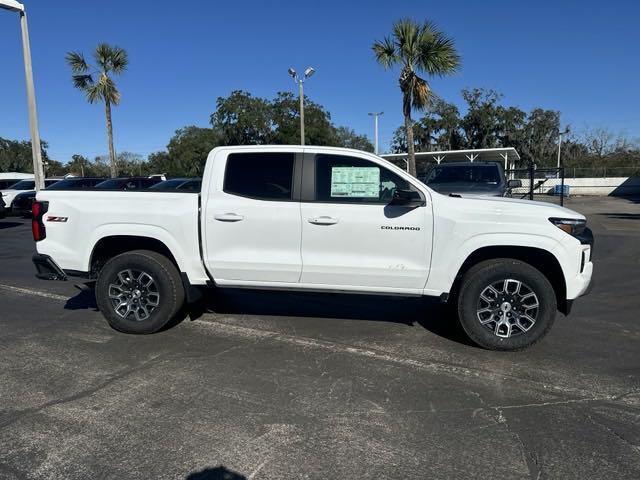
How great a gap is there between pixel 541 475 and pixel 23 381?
3.94 meters

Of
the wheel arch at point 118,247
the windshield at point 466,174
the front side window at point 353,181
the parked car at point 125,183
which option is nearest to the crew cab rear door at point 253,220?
the front side window at point 353,181

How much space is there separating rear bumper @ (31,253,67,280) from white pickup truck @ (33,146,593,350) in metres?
0.01

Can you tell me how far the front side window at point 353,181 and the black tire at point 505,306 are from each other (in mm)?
1110

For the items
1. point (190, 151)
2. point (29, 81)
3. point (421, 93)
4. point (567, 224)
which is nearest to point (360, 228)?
point (567, 224)

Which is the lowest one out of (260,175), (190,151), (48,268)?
(48,268)

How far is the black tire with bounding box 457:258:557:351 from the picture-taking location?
480 cm

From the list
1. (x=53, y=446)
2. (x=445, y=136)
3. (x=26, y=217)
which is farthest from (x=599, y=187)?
(x=53, y=446)

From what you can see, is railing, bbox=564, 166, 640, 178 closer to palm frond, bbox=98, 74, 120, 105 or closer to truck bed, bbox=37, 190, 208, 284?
palm frond, bbox=98, 74, 120, 105

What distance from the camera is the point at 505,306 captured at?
4867mm

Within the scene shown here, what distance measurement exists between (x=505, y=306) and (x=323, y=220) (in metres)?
1.89

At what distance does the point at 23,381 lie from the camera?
4285 mm

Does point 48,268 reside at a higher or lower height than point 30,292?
higher

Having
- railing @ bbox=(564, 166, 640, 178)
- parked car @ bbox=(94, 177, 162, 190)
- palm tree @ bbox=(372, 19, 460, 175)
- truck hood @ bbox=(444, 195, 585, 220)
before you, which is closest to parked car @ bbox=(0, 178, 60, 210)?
parked car @ bbox=(94, 177, 162, 190)

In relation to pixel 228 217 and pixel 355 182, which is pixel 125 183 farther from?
pixel 355 182
